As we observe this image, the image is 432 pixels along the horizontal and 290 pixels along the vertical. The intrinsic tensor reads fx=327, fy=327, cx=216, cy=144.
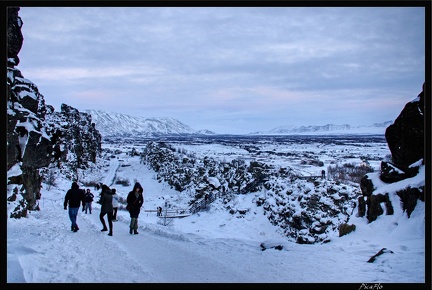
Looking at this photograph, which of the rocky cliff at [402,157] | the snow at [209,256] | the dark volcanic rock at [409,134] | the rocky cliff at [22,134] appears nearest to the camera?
the snow at [209,256]

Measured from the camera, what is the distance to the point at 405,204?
9156mm

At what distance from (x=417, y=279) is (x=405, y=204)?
403 centimetres

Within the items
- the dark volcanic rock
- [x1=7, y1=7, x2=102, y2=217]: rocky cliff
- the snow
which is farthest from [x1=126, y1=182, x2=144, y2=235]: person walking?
the dark volcanic rock

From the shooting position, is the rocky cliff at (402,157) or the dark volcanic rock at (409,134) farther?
the dark volcanic rock at (409,134)

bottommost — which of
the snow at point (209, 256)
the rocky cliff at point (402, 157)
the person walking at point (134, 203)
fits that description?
the snow at point (209, 256)

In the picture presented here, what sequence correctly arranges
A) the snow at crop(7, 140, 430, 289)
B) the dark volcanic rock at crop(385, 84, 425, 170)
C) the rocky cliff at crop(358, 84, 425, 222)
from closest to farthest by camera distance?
1. the snow at crop(7, 140, 430, 289)
2. the rocky cliff at crop(358, 84, 425, 222)
3. the dark volcanic rock at crop(385, 84, 425, 170)

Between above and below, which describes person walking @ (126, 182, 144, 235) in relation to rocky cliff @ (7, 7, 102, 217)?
below

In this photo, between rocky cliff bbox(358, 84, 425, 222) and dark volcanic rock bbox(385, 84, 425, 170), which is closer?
rocky cliff bbox(358, 84, 425, 222)

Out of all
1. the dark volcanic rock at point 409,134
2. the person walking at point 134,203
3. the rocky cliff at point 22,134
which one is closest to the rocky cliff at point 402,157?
the dark volcanic rock at point 409,134

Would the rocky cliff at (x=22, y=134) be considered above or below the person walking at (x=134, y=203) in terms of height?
above

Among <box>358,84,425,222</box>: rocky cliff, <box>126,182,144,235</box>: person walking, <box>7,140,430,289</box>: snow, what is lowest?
<box>7,140,430,289</box>: snow

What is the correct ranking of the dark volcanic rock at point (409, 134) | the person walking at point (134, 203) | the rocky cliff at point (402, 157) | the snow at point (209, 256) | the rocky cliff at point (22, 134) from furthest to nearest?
the rocky cliff at point (22, 134), the person walking at point (134, 203), the dark volcanic rock at point (409, 134), the rocky cliff at point (402, 157), the snow at point (209, 256)

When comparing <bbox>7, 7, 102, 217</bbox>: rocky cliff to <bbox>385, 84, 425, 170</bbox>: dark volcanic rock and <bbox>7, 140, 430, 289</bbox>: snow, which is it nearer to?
<bbox>7, 140, 430, 289</bbox>: snow

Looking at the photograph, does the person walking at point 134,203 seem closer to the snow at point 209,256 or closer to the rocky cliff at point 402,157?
the snow at point 209,256
